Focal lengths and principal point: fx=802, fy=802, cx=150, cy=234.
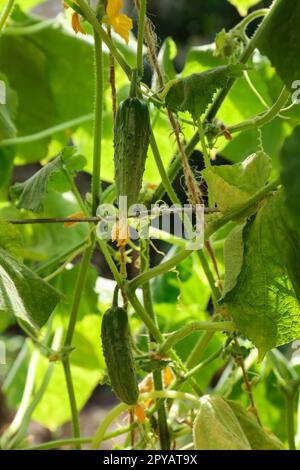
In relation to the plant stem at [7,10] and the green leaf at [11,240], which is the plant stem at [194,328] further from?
the plant stem at [7,10]

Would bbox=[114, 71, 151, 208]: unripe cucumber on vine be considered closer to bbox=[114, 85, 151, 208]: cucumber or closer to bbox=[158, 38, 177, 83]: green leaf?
bbox=[114, 85, 151, 208]: cucumber

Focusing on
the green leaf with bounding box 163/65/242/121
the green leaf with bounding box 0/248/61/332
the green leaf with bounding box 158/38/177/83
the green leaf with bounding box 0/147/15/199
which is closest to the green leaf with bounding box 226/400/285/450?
the green leaf with bounding box 0/248/61/332

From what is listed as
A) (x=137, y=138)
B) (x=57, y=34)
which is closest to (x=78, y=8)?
(x=137, y=138)

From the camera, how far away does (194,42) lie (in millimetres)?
4797

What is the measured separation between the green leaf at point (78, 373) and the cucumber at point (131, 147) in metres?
0.66

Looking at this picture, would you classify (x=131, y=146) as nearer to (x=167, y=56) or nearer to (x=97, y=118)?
(x=97, y=118)

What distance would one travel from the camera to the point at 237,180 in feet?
2.35

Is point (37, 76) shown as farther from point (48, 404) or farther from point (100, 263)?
point (100, 263)

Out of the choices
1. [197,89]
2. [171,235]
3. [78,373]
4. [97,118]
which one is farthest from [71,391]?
[78,373]

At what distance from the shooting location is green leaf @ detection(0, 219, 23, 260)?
2.72ft

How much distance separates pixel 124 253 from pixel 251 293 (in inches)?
7.3

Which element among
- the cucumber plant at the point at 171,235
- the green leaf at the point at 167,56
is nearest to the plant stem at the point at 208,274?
the cucumber plant at the point at 171,235

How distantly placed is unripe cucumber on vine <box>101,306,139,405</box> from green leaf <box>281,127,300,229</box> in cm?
30

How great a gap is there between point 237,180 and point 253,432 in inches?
11.1
